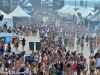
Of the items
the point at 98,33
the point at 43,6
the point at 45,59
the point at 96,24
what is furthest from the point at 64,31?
the point at 43,6

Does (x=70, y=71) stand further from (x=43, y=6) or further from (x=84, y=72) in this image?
(x=43, y=6)

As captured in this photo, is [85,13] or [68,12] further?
[68,12]

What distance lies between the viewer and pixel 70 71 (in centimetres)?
1602

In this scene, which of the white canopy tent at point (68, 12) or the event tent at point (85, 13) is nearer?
the event tent at point (85, 13)

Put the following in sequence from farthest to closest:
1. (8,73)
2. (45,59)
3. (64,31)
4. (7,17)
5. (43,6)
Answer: (43,6) → (7,17) → (64,31) → (45,59) → (8,73)

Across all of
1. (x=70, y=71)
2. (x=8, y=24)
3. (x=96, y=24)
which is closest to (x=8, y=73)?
(x=70, y=71)

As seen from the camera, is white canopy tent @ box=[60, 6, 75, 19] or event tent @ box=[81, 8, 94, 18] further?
white canopy tent @ box=[60, 6, 75, 19]

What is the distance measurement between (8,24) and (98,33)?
9.00 metres

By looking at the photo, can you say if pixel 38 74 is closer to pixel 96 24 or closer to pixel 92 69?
pixel 92 69

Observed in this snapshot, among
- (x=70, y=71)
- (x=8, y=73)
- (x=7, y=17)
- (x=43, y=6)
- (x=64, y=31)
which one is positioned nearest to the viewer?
(x=8, y=73)

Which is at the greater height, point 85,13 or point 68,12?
point 85,13

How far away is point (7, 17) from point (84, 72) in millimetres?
21329

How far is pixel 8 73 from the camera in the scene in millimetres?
14555

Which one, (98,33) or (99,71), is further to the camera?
(98,33)
